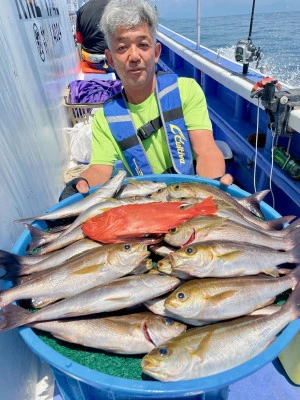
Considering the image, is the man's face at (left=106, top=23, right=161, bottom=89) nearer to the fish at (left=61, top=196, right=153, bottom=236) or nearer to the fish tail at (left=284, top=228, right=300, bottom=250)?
the fish at (left=61, top=196, right=153, bottom=236)

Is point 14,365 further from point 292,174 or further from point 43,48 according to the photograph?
point 43,48

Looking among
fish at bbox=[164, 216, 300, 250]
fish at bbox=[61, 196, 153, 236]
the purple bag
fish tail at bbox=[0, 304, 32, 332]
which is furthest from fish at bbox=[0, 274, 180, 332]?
the purple bag

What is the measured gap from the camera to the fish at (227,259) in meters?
1.31

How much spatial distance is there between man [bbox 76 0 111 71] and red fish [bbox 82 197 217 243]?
613 cm

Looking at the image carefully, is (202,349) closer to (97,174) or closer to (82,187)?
(82,187)

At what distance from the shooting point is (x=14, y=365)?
68.3 inches

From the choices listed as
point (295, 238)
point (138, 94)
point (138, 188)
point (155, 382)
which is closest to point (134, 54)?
point (138, 94)

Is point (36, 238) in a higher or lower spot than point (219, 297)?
lower

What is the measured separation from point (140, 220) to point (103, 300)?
1.37 feet

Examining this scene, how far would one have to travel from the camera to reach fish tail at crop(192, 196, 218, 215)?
160cm

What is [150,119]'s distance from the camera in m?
2.65

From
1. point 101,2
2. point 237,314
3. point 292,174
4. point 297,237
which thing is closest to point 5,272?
point 237,314

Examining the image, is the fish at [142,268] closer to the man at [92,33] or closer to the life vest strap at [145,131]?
the life vest strap at [145,131]

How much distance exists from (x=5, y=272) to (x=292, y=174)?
2.34 m
